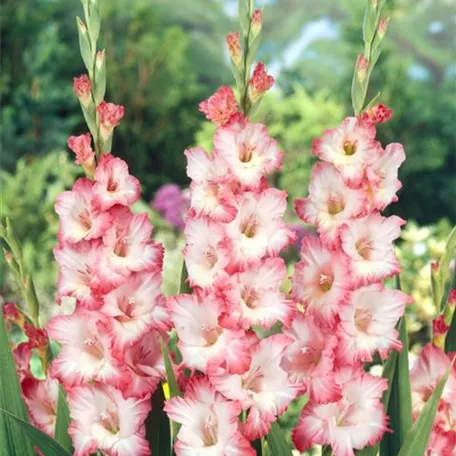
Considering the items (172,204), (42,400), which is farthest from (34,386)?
(172,204)

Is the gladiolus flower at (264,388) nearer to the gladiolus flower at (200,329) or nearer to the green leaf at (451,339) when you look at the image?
the gladiolus flower at (200,329)

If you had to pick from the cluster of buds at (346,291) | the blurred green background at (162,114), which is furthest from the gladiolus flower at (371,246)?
the blurred green background at (162,114)

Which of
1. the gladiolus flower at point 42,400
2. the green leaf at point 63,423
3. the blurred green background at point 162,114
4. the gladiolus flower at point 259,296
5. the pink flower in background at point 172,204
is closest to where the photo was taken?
the gladiolus flower at point 259,296

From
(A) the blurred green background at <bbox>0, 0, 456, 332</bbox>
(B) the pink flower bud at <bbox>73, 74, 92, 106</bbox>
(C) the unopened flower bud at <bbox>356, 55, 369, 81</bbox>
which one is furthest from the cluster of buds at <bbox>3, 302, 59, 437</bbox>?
(A) the blurred green background at <bbox>0, 0, 456, 332</bbox>

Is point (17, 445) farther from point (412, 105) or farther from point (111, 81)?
point (412, 105)

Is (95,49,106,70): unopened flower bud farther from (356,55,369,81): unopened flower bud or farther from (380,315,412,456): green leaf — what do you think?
(380,315,412,456): green leaf

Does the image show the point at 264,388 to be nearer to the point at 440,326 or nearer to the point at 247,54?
the point at 440,326
